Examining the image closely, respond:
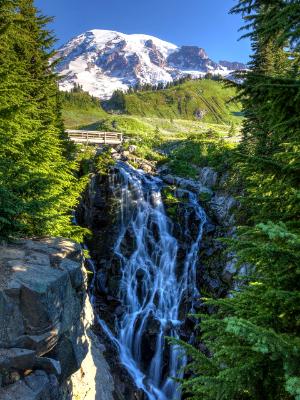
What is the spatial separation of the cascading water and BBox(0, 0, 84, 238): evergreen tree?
7.66 m

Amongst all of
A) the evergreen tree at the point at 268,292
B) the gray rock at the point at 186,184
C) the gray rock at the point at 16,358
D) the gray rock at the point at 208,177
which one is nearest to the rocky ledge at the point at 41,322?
the gray rock at the point at 16,358

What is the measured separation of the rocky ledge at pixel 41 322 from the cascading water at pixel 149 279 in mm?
5791

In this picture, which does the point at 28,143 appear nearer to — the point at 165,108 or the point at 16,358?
the point at 16,358

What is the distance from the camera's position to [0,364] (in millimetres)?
8773

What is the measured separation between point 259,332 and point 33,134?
14.3 meters

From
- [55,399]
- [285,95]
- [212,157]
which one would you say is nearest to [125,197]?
[212,157]

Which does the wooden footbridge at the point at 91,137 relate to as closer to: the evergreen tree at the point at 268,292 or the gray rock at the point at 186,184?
the gray rock at the point at 186,184

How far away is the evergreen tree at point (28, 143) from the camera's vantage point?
11.0 metres

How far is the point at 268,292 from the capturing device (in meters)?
4.00

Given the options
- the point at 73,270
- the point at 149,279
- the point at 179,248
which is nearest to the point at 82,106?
the point at 179,248

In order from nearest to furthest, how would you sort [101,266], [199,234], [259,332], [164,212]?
1. [259,332]
2. [101,266]
3. [199,234]
4. [164,212]

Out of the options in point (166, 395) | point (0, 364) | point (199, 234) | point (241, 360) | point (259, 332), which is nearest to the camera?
point (259, 332)

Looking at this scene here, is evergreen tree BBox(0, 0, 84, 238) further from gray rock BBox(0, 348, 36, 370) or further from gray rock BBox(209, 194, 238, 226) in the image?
gray rock BBox(209, 194, 238, 226)

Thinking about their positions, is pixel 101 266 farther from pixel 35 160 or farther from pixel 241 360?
pixel 241 360
